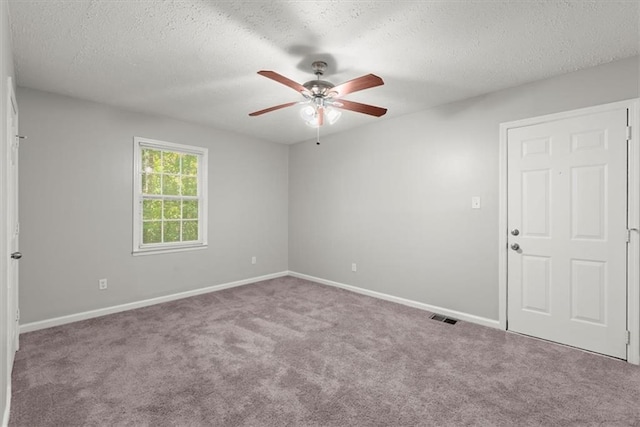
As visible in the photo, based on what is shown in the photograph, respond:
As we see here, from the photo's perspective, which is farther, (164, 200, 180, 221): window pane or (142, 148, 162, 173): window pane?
(164, 200, 180, 221): window pane

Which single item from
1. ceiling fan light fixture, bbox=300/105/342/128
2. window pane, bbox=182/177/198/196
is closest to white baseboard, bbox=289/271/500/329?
window pane, bbox=182/177/198/196

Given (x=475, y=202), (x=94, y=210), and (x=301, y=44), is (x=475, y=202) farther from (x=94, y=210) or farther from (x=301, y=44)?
(x=94, y=210)

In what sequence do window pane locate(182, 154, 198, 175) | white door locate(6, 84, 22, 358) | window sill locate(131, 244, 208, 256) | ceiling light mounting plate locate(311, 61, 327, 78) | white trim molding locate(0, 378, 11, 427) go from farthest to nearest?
window pane locate(182, 154, 198, 175)
window sill locate(131, 244, 208, 256)
ceiling light mounting plate locate(311, 61, 327, 78)
white door locate(6, 84, 22, 358)
white trim molding locate(0, 378, 11, 427)

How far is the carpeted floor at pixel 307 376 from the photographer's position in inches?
71.4

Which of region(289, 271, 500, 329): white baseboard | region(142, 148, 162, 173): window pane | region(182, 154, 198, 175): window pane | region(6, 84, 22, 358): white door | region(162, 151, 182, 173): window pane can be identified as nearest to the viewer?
region(6, 84, 22, 358): white door

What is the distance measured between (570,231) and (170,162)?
4615mm

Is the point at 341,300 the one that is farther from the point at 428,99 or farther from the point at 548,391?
the point at 428,99

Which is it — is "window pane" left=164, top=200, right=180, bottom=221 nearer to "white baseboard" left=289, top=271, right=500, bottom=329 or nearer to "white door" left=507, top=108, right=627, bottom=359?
"white baseboard" left=289, top=271, right=500, bottom=329

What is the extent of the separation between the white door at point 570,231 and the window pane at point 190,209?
156 inches

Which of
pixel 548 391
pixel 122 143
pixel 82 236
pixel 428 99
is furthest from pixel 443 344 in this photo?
pixel 122 143

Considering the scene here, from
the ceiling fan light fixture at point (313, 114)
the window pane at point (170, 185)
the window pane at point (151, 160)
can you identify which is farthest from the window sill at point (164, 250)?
the ceiling fan light fixture at point (313, 114)

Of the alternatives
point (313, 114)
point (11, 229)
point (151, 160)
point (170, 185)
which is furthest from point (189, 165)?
point (313, 114)

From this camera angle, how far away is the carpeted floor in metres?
1.81

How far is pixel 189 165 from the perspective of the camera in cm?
435
